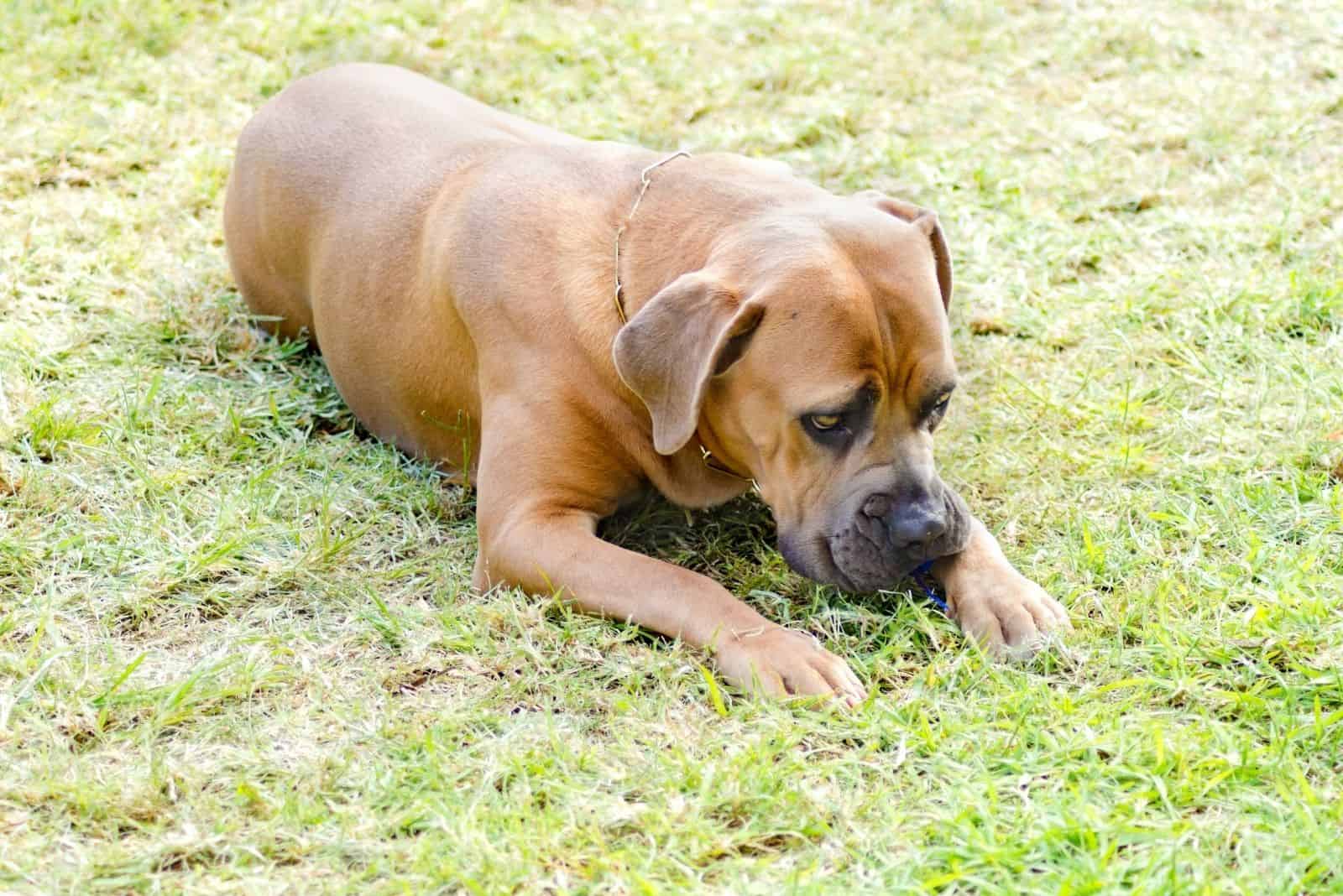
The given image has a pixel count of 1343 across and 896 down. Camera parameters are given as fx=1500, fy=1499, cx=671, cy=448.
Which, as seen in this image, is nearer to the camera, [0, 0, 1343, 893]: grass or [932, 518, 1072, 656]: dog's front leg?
[0, 0, 1343, 893]: grass

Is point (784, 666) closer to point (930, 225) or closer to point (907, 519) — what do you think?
point (907, 519)

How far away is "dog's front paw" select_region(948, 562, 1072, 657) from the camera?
366 cm

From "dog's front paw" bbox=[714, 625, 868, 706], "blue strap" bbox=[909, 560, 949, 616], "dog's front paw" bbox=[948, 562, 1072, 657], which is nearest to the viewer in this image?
"dog's front paw" bbox=[714, 625, 868, 706]

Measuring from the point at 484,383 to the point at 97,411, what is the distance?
1.45 m

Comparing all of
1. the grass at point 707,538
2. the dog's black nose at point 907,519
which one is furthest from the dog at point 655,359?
the grass at point 707,538

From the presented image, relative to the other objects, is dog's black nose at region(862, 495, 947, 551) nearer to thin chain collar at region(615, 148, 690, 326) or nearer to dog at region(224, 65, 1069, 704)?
dog at region(224, 65, 1069, 704)

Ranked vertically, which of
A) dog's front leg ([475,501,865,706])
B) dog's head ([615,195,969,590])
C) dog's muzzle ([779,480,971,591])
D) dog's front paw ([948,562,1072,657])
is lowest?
dog's front leg ([475,501,865,706])

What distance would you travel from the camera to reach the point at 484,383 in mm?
4340

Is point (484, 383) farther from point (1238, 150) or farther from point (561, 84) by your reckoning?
point (1238, 150)

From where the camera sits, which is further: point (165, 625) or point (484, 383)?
point (484, 383)

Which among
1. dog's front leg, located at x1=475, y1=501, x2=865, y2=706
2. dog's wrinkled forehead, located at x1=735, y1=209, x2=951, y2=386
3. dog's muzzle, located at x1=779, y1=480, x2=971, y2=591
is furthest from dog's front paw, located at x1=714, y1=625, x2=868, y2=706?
dog's wrinkled forehead, located at x1=735, y1=209, x2=951, y2=386

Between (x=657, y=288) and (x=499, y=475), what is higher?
(x=657, y=288)

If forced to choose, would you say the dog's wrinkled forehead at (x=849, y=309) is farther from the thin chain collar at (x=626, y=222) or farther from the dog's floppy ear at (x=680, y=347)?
the thin chain collar at (x=626, y=222)

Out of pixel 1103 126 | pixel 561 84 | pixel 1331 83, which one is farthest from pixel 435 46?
pixel 1331 83
